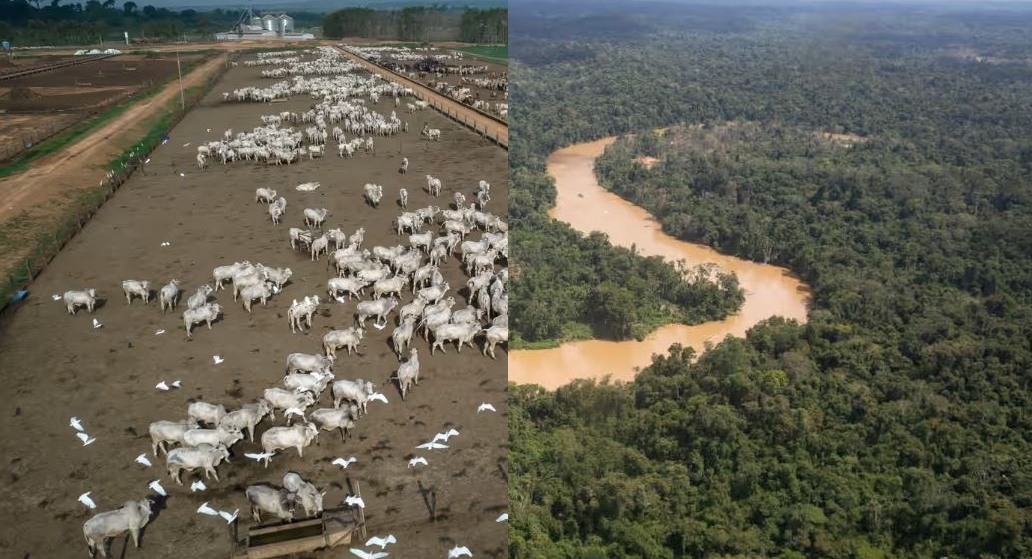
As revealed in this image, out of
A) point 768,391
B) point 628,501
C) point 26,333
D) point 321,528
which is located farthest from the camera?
point 768,391

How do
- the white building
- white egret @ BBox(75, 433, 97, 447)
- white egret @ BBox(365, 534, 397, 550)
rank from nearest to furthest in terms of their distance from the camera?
white egret @ BBox(365, 534, 397, 550), white egret @ BBox(75, 433, 97, 447), the white building

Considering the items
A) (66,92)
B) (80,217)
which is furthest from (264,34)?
(80,217)

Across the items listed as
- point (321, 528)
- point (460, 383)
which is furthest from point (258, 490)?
point (460, 383)

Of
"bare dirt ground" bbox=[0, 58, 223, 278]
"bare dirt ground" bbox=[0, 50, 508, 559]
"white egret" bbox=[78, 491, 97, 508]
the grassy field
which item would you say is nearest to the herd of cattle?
"bare dirt ground" bbox=[0, 50, 508, 559]

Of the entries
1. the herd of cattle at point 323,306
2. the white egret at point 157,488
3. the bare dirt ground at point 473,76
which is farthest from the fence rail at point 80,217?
the bare dirt ground at point 473,76

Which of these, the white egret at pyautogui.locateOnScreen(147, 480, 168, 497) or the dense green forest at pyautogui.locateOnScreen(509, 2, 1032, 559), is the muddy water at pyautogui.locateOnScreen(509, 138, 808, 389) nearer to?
the dense green forest at pyautogui.locateOnScreen(509, 2, 1032, 559)

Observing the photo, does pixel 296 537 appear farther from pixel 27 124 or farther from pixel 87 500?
pixel 27 124

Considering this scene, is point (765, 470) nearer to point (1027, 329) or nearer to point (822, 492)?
point (822, 492)
